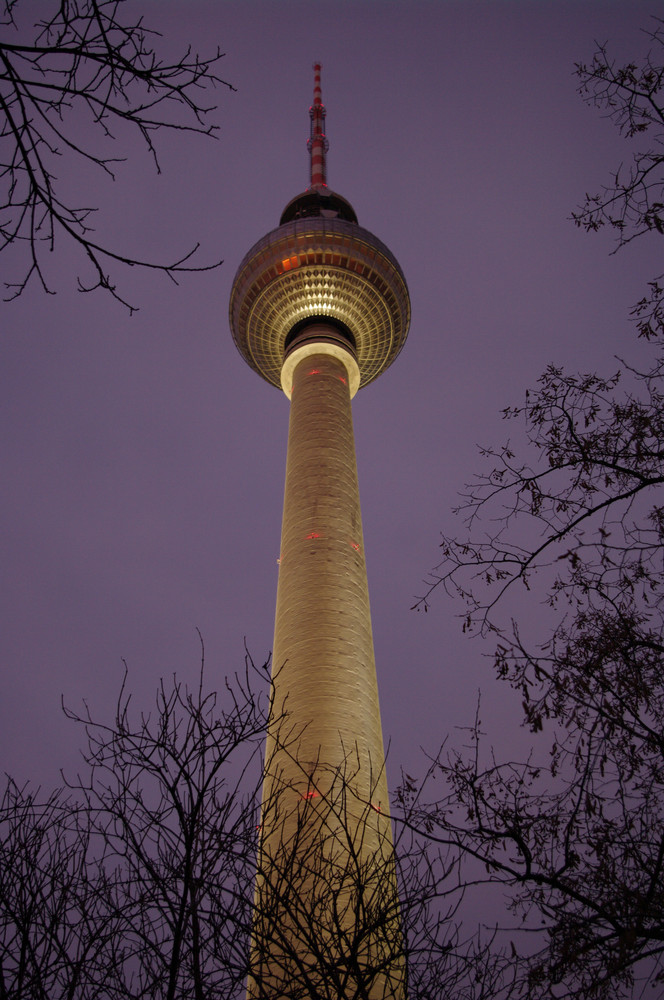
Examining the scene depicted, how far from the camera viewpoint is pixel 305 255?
28.4m

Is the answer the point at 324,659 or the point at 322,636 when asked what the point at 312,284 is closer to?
the point at 322,636

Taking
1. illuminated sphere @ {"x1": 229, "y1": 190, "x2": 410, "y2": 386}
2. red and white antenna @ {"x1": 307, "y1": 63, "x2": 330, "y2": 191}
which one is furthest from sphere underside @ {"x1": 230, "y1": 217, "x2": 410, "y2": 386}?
red and white antenna @ {"x1": 307, "y1": 63, "x2": 330, "y2": 191}

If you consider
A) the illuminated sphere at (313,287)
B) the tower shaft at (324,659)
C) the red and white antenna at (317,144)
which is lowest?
the tower shaft at (324,659)

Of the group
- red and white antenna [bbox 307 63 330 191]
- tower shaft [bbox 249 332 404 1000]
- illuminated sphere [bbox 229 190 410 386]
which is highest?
red and white antenna [bbox 307 63 330 191]

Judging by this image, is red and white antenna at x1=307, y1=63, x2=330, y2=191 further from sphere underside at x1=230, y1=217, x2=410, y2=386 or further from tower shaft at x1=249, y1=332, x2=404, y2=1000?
tower shaft at x1=249, y1=332, x2=404, y2=1000

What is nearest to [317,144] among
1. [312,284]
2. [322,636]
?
[312,284]

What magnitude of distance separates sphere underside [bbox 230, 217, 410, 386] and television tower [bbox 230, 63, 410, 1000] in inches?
2.3

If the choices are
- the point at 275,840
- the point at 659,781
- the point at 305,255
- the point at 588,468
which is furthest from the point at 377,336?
the point at 659,781

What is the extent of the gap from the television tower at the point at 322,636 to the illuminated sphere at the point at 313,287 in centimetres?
6

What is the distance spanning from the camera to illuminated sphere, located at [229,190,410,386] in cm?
2841

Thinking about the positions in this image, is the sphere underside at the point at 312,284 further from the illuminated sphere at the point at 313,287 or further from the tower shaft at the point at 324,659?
the tower shaft at the point at 324,659

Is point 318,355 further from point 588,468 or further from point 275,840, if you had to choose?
point 588,468

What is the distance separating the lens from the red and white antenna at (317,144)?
35844mm

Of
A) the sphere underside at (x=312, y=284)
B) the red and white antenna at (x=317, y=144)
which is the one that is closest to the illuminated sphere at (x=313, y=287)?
the sphere underside at (x=312, y=284)
